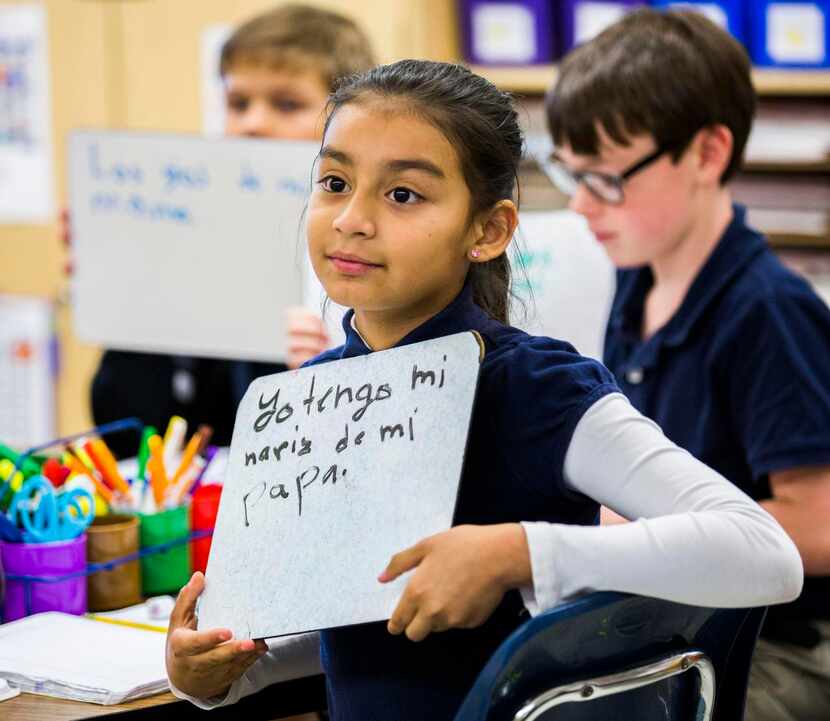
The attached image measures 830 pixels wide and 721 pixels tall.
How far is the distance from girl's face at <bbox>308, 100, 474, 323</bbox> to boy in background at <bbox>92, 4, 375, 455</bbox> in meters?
Answer: 1.25

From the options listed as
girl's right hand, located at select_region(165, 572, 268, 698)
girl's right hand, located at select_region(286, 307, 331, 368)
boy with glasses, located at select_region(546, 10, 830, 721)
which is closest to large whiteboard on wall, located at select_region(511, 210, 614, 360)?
boy with glasses, located at select_region(546, 10, 830, 721)

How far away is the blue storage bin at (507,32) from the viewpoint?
2.95 meters

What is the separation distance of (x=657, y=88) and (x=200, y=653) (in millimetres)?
1012

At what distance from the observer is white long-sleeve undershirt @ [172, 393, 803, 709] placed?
2.68 ft

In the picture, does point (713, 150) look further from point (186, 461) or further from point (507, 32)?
point (507, 32)

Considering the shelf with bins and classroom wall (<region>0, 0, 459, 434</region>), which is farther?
classroom wall (<region>0, 0, 459, 434</region>)

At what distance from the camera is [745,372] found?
1.47 m

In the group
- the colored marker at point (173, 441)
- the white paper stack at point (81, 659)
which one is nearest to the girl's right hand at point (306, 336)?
the colored marker at point (173, 441)

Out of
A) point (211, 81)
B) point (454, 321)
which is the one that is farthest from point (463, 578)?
point (211, 81)

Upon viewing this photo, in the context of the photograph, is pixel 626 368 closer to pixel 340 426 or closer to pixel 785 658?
pixel 785 658

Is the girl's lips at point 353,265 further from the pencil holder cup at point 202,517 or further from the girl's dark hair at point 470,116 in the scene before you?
the pencil holder cup at point 202,517

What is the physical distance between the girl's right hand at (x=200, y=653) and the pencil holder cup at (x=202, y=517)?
394 millimetres

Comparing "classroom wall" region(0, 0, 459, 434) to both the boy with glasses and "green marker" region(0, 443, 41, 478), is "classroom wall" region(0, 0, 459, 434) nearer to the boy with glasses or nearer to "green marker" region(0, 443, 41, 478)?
the boy with glasses

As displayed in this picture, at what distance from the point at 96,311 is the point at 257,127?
0.43 m
